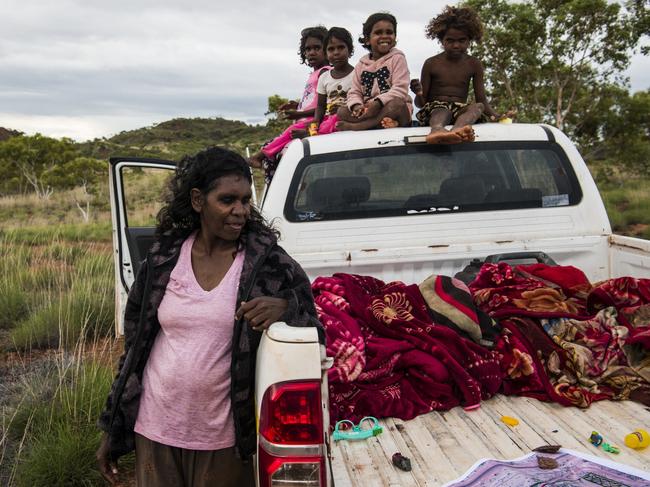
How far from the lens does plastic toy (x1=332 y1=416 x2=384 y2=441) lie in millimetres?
2166

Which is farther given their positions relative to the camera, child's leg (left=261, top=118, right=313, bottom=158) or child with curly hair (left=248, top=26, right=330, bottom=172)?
child with curly hair (left=248, top=26, right=330, bottom=172)

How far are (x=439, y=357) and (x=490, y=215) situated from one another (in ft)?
4.10

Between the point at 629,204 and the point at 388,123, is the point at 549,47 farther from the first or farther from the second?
the point at 388,123

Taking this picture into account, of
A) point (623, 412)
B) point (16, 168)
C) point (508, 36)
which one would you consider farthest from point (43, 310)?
point (16, 168)

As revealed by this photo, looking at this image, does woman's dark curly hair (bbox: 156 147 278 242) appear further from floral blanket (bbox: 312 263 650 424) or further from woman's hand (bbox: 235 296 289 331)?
floral blanket (bbox: 312 263 650 424)

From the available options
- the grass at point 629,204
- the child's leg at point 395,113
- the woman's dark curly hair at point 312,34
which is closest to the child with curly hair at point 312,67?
the woman's dark curly hair at point 312,34

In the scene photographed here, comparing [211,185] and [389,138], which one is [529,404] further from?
[389,138]

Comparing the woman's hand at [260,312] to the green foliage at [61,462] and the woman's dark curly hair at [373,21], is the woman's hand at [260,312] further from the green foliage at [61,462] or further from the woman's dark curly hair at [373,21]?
the woman's dark curly hair at [373,21]

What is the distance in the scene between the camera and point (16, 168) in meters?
27.0

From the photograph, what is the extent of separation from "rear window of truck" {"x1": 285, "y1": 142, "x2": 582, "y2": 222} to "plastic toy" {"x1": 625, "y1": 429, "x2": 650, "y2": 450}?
1680 mm

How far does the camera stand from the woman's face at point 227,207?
194cm

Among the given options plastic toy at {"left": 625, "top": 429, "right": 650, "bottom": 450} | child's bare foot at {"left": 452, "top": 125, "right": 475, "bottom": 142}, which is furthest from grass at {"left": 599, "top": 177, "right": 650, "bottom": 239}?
plastic toy at {"left": 625, "top": 429, "right": 650, "bottom": 450}

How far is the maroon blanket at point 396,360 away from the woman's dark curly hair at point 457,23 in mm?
2585

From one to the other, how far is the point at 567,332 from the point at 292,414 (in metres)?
1.72
